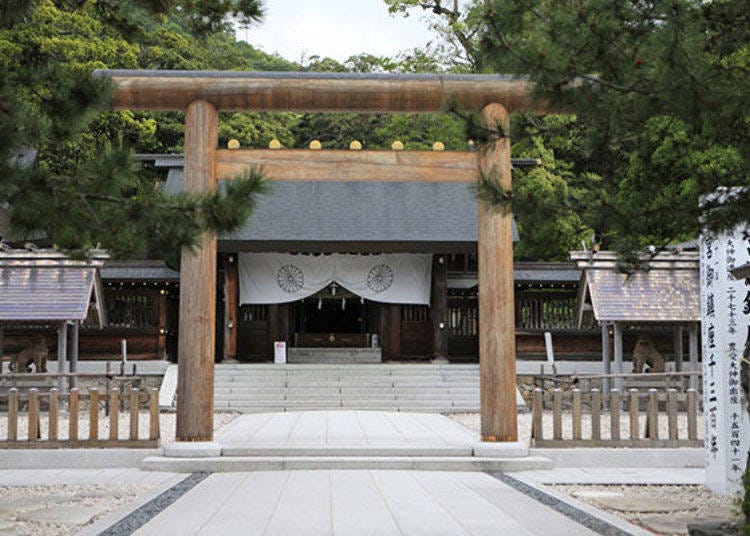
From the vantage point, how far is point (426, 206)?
21719mm

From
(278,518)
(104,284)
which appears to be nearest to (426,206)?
(104,284)

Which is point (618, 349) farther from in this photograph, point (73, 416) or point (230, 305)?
point (73, 416)

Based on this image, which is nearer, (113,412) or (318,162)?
(318,162)

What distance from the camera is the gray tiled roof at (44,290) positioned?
1644 centimetres

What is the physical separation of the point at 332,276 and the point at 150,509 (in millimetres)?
14210

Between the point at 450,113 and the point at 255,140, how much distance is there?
80.3ft

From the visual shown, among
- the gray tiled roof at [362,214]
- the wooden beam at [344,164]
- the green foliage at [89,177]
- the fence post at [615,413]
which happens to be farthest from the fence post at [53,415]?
the gray tiled roof at [362,214]

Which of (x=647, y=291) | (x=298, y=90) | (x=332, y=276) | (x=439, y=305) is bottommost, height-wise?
(x=439, y=305)

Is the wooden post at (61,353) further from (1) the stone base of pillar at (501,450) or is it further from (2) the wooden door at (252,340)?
(1) the stone base of pillar at (501,450)

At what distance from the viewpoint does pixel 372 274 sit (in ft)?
70.1

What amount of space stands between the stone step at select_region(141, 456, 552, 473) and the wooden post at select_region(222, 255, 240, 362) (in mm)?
11031

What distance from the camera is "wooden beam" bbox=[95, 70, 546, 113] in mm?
10047

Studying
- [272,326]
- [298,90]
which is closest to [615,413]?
[298,90]

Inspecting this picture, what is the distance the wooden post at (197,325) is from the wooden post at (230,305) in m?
10.8
